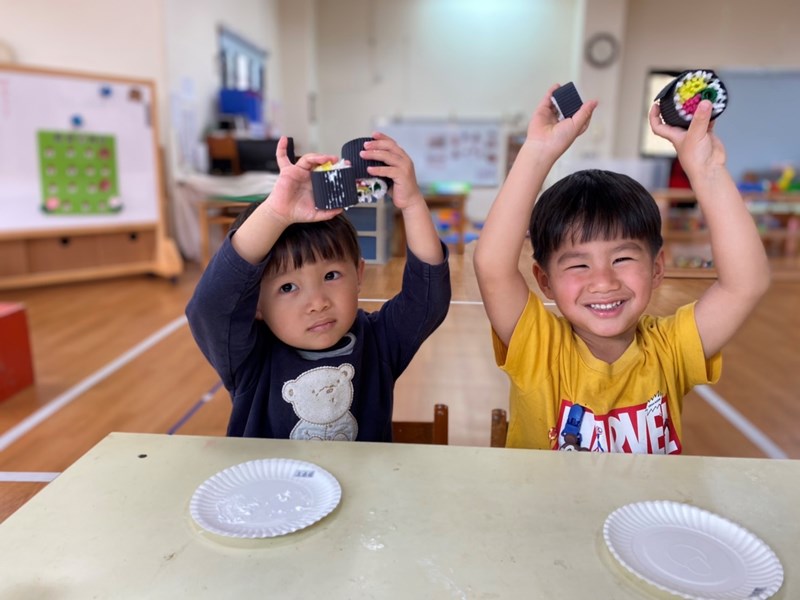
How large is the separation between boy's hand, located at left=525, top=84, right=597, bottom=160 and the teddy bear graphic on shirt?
1.49ft

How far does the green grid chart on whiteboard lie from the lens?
13.2 ft

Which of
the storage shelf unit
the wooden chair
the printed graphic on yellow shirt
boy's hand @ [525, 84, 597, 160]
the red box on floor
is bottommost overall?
the red box on floor

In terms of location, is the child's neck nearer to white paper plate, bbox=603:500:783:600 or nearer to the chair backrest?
the chair backrest

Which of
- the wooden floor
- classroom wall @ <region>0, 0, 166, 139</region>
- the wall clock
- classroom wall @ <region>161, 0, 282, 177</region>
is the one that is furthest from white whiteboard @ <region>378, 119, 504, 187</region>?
the wooden floor

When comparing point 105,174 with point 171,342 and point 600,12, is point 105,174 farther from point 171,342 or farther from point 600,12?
point 600,12

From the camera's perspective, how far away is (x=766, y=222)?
643cm

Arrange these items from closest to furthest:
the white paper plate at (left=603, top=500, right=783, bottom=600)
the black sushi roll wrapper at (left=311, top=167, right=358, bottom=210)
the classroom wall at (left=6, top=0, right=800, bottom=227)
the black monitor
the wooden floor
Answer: the white paper plate at (left=603, top=500, right=783, bottom=600)
the black sushi roll wrapper at (left=311, top=167, right=358, bottom=210)
the wooden floor
the black monitor
the classroom wall at (left=6, top=0, right=800, bottom=227)

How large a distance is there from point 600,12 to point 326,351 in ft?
23.9

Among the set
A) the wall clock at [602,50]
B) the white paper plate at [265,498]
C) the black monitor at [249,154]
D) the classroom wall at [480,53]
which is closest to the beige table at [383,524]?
the white paper plate at [265,498]

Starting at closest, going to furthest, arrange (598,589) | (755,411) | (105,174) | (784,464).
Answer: (598,589), (784,464), (755,411), (105,174)

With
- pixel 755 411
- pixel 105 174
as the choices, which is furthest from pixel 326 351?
pixel 105 174

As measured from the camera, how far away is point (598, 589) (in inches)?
21.5

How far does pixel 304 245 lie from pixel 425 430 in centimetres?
46

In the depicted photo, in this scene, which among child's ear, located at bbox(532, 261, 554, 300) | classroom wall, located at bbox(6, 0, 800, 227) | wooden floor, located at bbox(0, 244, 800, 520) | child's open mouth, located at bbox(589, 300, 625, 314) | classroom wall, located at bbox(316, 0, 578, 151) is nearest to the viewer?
child's open mouth, located at bbox(589, 300, 625, 314)
